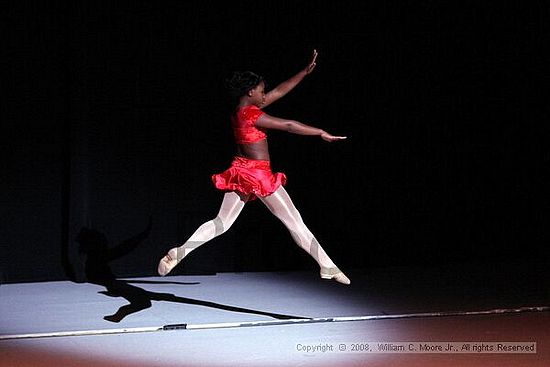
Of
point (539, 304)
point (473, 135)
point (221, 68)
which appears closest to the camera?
point (539, 304)

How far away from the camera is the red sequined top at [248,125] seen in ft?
19.0

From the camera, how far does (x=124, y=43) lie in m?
7.59

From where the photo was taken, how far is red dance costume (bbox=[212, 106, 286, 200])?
19.0 feet

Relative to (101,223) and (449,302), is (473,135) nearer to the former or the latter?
(449,302)

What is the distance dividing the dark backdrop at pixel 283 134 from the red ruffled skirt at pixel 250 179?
6.52ft

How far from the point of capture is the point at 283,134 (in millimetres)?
8281

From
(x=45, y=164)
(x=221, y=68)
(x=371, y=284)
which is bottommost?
(x=371, y=284)

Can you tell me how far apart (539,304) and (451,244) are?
2304 millimetres

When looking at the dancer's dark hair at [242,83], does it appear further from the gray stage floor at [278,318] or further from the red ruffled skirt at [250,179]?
the gray stage floor at [278,318]

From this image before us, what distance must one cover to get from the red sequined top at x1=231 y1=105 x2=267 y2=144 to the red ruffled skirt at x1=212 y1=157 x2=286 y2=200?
0.45 feet

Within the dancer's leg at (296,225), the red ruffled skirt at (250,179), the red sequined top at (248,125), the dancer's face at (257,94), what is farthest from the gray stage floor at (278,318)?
the dancer's face at (257,94)

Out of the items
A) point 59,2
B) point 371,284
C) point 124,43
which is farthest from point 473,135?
point 59,2

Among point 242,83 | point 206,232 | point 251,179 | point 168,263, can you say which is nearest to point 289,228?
point 251,179

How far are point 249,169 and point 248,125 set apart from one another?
26cm
